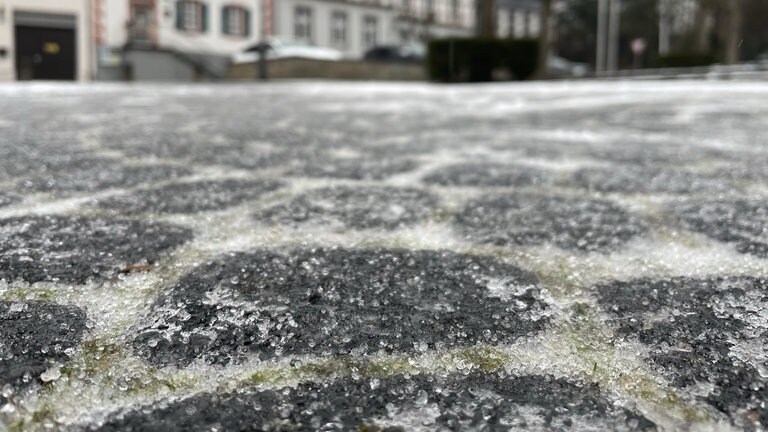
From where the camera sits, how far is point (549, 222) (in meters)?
1.33

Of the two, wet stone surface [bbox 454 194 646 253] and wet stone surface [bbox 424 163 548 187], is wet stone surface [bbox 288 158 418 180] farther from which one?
wet stone surface [bbox 454 194 646 253]

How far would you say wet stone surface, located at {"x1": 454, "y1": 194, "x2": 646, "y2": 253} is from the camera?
3.91ft

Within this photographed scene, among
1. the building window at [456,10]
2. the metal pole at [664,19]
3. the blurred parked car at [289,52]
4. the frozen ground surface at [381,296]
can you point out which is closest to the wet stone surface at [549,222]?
the frozen ground surface at [381,296]

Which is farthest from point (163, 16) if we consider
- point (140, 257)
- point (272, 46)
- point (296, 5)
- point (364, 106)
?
point (140, 257)

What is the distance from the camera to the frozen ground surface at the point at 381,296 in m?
0.64

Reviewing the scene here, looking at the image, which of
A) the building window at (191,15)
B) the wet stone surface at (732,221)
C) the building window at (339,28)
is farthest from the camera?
the building window at (339,28)

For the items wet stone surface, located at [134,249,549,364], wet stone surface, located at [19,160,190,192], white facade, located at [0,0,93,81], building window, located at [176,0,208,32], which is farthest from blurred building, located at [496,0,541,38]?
wet stone surface, located at [134,249,549,364]

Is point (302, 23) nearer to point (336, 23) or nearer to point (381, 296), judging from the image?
point (336, 23)

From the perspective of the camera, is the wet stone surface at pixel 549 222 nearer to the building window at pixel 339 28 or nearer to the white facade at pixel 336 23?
the white facade at pixel 336 23

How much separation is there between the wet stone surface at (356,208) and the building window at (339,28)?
3049 centimetres

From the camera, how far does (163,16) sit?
22766 mm

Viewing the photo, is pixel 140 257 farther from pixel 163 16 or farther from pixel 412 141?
pixel 163 16

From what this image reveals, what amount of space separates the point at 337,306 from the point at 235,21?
26.9m

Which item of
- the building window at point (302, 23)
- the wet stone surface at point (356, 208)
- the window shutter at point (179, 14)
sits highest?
the building window at point (302, 23)
